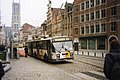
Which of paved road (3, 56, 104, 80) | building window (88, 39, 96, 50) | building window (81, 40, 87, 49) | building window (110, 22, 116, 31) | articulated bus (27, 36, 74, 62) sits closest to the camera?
paved road (3, 56, 104, 80)

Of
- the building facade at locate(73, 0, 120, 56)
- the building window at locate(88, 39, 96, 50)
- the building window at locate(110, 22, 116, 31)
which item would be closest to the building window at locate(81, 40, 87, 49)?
the building facade at locate(73, 0, 120, 56)

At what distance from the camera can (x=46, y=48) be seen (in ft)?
81.3

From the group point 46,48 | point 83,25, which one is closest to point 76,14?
point 83,25

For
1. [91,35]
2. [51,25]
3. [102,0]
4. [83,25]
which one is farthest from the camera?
[51,25]

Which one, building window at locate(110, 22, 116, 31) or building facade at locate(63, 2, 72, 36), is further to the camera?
building facade at locate(63, 2, 72, 36)

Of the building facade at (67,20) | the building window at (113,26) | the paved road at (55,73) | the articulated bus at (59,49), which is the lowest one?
the paved road at (55,73)

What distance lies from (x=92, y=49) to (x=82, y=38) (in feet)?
18.7

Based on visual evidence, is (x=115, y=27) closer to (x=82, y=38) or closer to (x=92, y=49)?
(x=92, y=49)

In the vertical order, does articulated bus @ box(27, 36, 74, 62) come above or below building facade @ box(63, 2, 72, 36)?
below

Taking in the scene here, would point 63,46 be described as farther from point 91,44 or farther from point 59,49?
point 91,44

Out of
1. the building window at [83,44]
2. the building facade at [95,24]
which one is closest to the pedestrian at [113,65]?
the building facade at [95,24]

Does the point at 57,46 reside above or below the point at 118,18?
below

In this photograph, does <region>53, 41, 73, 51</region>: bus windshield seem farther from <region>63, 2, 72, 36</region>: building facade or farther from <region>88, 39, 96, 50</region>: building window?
<region>63, 2, 72, 36</region>: building facade

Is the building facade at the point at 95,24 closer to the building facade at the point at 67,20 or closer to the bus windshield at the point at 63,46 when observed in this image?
the building facade at the point at 67,20
